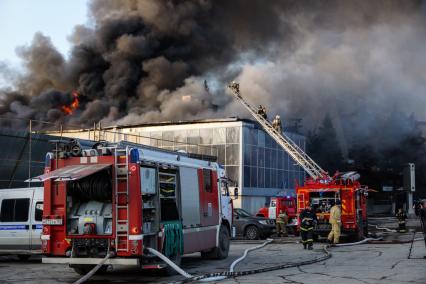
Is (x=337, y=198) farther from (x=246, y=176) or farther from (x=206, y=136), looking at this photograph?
(x=206, y=136)

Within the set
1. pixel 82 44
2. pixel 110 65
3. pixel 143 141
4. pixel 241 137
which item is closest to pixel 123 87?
pixel 110 65

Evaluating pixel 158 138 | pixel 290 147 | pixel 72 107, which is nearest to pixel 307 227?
pixel 290 147

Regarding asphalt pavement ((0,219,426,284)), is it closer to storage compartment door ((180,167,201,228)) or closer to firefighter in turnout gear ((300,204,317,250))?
firefighter in turnout gear ((300,204,317,250))

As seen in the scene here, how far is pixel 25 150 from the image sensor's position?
22.1 metres

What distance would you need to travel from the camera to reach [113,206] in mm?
9609

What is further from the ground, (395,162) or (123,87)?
(123,87)

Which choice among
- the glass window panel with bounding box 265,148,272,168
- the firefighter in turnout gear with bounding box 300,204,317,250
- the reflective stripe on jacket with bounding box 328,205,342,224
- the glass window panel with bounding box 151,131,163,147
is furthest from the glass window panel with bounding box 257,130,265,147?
the firefighter in turnout gear with bounding box 300,204,317,250

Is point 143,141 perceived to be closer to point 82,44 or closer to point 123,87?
point 123,87

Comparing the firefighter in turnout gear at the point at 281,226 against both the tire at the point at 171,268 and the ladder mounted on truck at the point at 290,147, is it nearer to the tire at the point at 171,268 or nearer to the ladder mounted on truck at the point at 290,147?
the ladder mounted on truck at the point at 290,147

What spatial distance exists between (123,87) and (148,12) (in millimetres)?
7463

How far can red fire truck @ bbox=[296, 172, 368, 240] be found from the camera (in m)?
18.6

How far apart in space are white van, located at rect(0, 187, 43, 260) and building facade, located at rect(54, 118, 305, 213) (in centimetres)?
2184

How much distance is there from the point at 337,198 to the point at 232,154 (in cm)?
1859

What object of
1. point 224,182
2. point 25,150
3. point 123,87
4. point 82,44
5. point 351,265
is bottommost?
point 351,265
